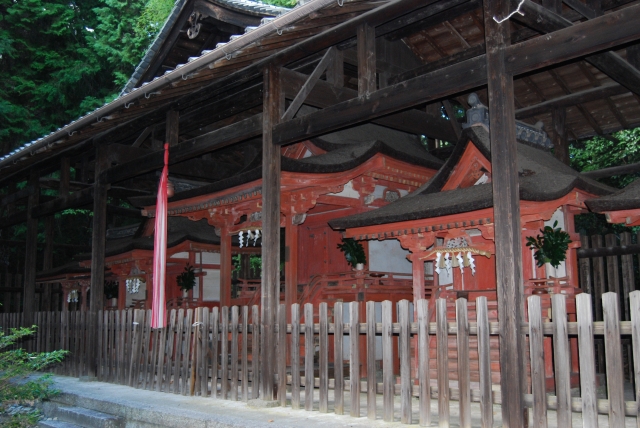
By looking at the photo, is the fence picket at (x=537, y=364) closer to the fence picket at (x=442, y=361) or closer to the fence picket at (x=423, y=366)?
the fence picket at (x=442, y=361)

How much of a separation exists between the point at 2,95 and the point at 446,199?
767 inches

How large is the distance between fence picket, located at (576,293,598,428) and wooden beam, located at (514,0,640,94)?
110 inches

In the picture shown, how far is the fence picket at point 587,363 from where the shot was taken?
17.1 feet

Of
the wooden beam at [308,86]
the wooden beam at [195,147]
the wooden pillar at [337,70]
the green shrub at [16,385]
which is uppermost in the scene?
the wooden pillar at [337,70]

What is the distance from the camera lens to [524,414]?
18.5 ft

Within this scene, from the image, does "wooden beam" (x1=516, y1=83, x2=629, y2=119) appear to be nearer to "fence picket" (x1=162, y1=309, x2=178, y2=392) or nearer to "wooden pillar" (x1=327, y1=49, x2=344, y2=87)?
"wooden pillar" (x1=327, y1=49, x2=344, y2=87)

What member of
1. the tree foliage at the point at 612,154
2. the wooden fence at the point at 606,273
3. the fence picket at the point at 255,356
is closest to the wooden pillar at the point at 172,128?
the fence picket at the point at 255,356

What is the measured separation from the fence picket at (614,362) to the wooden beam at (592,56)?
2798 millimetres

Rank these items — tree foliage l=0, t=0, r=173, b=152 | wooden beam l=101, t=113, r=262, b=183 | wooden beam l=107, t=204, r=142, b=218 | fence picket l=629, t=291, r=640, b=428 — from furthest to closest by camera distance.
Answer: tree foliage l=0, t=0, r=173, b=152 < wooden beam l=107, t=204, r=142, b=218 < wooden beam l=101, t=113, r=262, b=183 < fence picket l=629, t=291, r=640, b=428

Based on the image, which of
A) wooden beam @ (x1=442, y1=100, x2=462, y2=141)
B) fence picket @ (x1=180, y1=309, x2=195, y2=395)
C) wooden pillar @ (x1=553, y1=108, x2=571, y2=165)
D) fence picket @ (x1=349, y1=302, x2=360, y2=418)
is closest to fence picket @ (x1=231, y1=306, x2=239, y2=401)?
fence picket @ (x1=180, y1=309, x2=195, y2=395)

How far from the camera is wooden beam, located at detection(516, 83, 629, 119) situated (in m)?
10.7

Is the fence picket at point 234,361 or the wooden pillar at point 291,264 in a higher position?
the wooden pillar at point 291,264

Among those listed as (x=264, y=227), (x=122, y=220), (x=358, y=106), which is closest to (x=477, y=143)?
(x=358, y=106)

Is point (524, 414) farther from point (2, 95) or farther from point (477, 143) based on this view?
point (2, 95)
